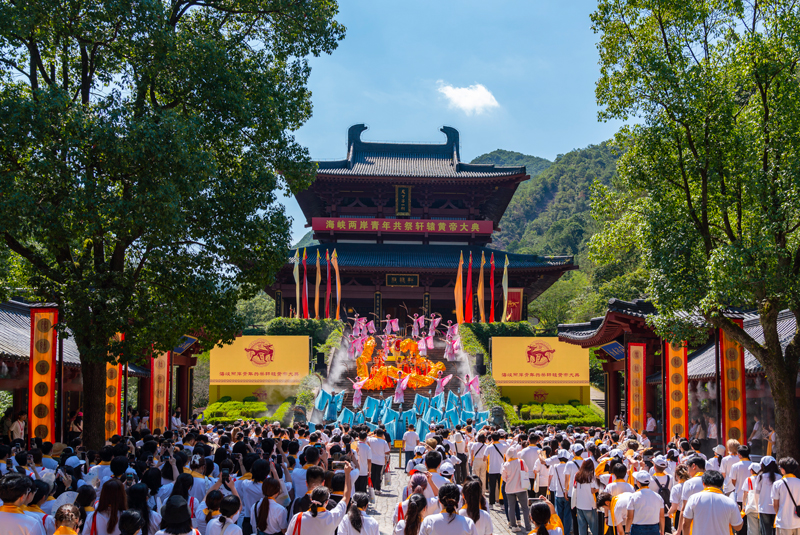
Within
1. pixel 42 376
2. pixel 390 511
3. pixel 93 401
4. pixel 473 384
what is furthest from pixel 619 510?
pixel 473 384

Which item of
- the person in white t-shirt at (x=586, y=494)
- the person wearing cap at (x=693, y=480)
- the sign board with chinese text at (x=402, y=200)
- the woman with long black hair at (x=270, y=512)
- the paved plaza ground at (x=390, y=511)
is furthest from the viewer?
the sign board with chinese text at (x=402, y=200)

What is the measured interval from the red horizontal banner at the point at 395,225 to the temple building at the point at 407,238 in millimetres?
53

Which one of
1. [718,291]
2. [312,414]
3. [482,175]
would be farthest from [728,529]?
[482,175]

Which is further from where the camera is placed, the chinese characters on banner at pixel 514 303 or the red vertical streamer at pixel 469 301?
the chinese characters on banner at pixel 514 303

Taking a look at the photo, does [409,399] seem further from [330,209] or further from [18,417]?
[330,209]

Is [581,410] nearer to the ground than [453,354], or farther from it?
nearer to the ground

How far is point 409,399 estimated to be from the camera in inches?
874

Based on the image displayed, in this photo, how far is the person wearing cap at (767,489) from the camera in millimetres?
6965

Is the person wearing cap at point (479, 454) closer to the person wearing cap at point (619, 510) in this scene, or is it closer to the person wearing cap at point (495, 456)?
the person wearing cap at point (495, 456)

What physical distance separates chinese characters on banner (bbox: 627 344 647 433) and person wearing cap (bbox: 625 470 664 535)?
885 centimetres

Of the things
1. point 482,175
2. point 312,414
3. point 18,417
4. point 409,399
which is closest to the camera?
point 18,417

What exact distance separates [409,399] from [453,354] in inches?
210

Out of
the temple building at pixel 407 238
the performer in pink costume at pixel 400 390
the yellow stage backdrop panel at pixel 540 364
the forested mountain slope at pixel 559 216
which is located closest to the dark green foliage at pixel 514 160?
the forested mountain slope at pixel 559 216

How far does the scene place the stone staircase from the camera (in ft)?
72.7
